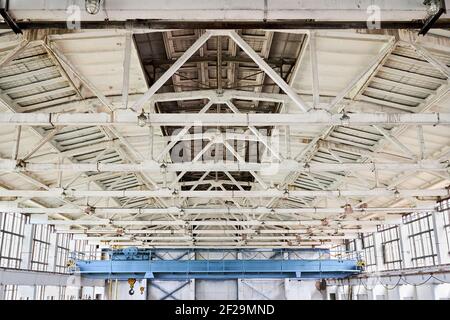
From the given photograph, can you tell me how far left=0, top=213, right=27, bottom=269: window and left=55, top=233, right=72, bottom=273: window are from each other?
21.0 feet

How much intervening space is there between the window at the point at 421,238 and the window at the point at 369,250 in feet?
20.8

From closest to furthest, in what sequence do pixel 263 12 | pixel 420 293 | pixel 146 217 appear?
1. pixel 263 12
2. pixel 420 293
3. pixel 146 217

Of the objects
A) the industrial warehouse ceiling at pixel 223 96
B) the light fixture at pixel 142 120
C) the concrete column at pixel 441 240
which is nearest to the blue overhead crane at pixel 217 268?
the concrete column at pixel 441 240

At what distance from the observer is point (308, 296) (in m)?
41.4

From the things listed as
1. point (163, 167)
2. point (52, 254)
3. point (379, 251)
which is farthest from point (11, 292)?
point (379, 251)

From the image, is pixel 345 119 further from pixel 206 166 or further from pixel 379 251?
pixel 379 251

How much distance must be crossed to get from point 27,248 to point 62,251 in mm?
7351

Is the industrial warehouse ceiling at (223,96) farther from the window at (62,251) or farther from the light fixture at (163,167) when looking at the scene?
the window at (62,251)

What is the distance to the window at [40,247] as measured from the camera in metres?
28.5

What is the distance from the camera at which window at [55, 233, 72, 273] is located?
3267 cm

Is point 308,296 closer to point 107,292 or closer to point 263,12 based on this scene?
point 107,292

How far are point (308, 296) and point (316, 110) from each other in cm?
3569

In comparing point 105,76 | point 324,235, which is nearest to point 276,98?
point 105,76

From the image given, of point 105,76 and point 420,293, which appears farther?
point 420,293
